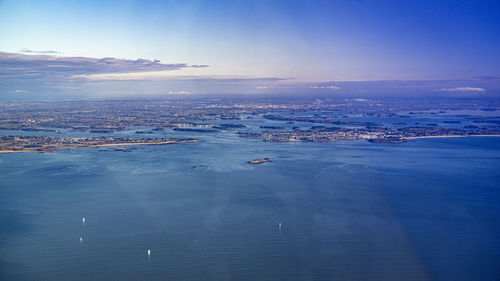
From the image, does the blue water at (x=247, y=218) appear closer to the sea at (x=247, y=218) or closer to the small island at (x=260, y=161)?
the sea at (x=247, y=218)

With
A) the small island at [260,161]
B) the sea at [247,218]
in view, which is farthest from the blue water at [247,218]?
the small island at [260,161]

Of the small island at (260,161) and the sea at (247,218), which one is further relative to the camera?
the small island at (260,161)

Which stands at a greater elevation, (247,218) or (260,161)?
(260,161)

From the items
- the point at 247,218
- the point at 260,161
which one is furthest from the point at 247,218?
the point at 260,161

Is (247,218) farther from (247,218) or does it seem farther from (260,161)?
(260,161)

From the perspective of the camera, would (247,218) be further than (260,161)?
No

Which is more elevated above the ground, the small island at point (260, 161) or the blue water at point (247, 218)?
the small island at point (260, 161)
